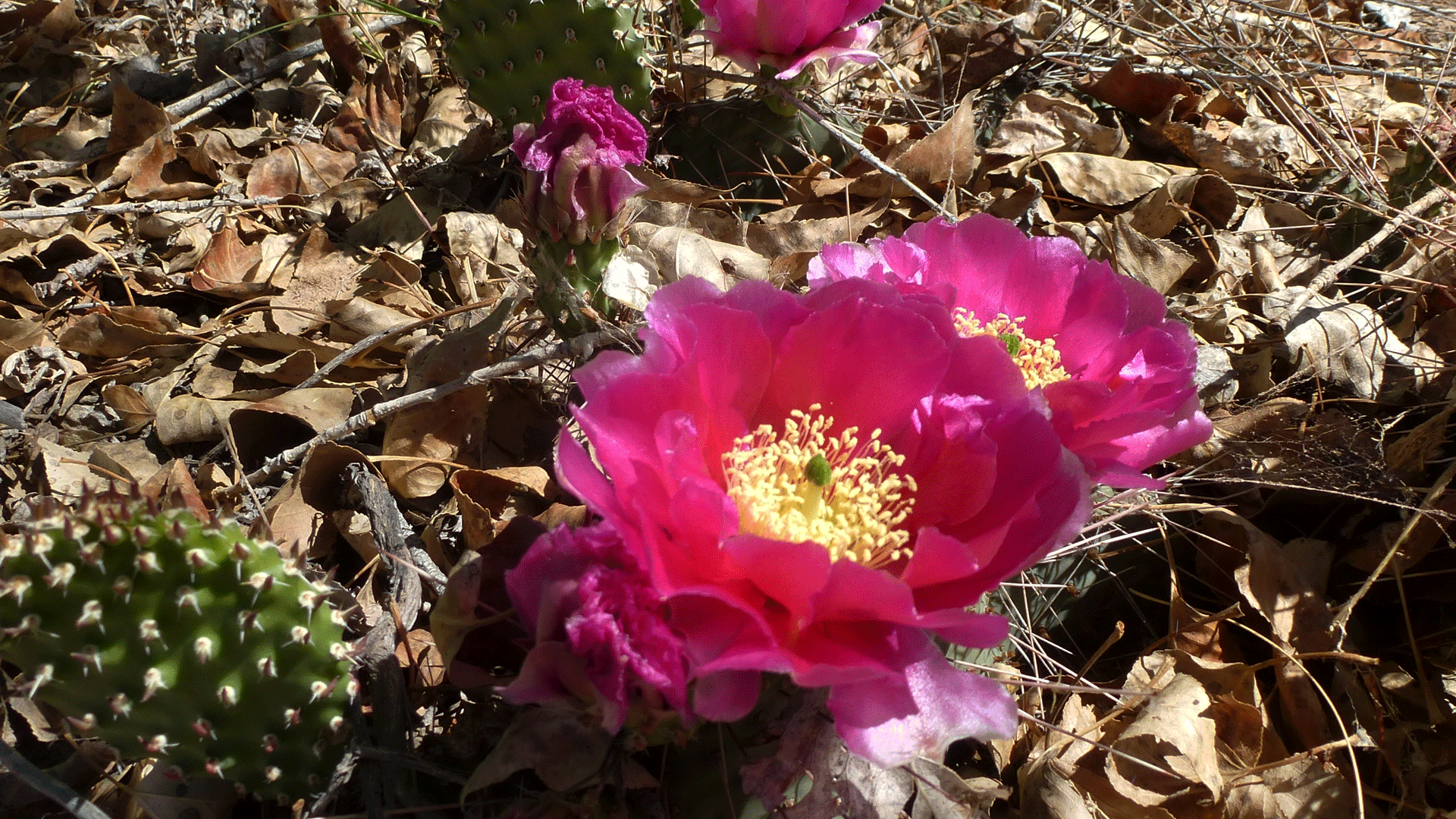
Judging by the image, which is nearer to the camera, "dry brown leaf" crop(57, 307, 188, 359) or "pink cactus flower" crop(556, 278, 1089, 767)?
"pink cactus flower" crop(556, 278, 1089, 767)

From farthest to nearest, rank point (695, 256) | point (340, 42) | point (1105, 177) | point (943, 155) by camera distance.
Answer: point (340, 42) < point (1105, 177) < point (943, 155) < point (695, 256)

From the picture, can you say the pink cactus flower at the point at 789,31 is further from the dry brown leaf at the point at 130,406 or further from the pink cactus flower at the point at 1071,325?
the dry brown leaf at the point at 130,406

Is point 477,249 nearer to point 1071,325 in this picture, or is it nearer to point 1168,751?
point 1071,325

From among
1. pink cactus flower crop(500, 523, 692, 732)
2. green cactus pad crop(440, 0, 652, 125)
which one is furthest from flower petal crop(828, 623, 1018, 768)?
green cactus pad crop(440, 0, 652, 125)

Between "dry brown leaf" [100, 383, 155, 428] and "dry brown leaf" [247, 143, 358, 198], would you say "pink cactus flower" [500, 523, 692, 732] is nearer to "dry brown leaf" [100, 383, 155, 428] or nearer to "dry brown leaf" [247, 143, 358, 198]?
"dry brown leaf" [100, 383, 155, 428]

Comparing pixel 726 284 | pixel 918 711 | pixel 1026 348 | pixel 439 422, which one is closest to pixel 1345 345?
pixel 1026 348

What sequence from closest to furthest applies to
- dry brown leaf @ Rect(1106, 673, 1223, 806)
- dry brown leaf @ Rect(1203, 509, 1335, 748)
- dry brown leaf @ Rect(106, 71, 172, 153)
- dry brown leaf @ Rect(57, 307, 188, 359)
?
dry brown leaf @ Rect(1106, 673, 1223, 806) < dry brown leaf @ Rect(1203, 509, 1335, 748) < dry brown leaf @ Rect(57, 307, 188, 359) < dry brown leaf @ Rect(106, 71, 172, 153)
